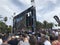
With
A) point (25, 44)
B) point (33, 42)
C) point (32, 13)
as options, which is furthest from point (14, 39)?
point (32, 13)

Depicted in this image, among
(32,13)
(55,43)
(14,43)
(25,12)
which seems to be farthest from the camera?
(25,12)

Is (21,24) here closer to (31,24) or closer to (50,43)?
(31,24)

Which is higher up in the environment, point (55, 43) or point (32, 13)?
point (32, 13)

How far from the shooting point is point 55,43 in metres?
9.05

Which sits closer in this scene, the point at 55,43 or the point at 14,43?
the point at 55,43

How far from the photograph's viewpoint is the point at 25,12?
779 inches

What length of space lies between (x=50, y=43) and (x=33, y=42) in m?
0.69

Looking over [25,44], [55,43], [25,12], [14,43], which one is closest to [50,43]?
[55,43]

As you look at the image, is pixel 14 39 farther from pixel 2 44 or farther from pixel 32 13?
pixel 32 13

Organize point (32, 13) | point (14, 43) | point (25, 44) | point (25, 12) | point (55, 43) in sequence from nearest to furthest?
point (55, 43), point (25, 44), point (14, 43), point (32, 13), point (25, 12)

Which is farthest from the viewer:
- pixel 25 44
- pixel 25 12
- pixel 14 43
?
pixel 25 12

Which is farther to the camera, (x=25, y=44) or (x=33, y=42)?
(x=25, y=44)

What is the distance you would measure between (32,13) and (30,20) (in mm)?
1126

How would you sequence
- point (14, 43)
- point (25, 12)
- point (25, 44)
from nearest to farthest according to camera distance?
point (25, 44), point (14, 43), point (25, 12)
